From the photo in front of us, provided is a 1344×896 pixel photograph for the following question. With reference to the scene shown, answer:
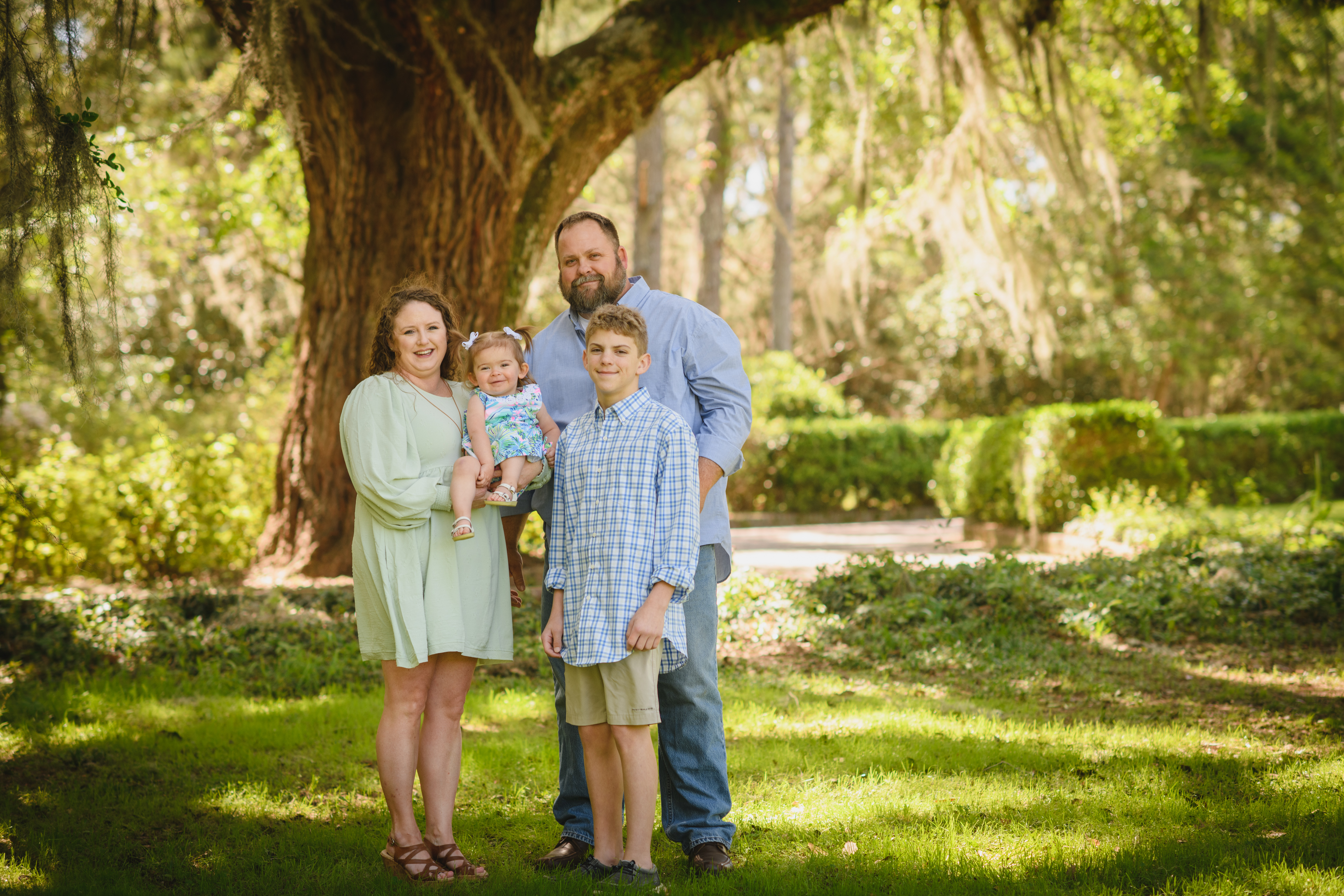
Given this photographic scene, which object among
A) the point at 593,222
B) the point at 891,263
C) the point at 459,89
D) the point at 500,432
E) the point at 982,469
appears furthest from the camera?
the point at 891,263

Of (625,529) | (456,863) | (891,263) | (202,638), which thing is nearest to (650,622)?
(625,529)

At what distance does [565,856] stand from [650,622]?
32.2 inches

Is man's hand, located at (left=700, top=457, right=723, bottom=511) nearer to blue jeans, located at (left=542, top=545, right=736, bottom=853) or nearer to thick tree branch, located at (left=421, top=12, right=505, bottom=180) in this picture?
blue jeans, located at (left=542, top=545, right=736, bottom=853)

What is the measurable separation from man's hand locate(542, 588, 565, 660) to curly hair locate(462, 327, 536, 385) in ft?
2.07

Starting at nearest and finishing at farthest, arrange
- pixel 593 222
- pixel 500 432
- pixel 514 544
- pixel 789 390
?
1. pixel 500 432
2. pixel 593 222
3. pixel 514 544
4. pixel 789 390

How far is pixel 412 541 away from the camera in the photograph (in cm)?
273


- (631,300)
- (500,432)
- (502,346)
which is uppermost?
(631,300)

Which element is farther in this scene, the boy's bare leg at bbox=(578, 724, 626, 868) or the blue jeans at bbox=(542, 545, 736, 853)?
the blue jeans at bbox=(542, 545, 736, 853)

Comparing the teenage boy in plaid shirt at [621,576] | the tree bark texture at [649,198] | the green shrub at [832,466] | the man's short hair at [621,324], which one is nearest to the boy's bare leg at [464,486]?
the teenage boy in plaid shirt at [621,576]

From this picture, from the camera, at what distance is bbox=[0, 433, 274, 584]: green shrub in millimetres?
6750

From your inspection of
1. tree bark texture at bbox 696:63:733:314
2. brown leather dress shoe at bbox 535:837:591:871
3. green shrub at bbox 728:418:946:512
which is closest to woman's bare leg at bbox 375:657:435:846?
brown leather dress shoe at bbox 535:837:591:871

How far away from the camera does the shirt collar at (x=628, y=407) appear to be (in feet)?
8.82

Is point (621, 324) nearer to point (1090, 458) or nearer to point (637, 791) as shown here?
point (637, 791)

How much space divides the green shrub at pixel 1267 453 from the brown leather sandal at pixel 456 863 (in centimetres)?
1300
